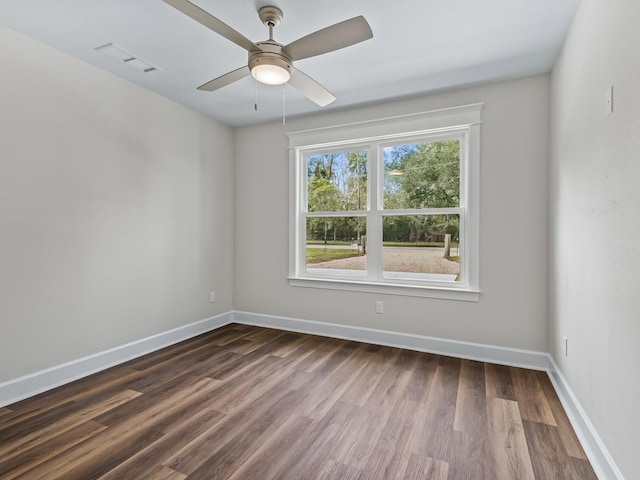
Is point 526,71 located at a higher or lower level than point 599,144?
higher

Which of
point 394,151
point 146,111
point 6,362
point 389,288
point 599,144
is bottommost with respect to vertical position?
point 6,362

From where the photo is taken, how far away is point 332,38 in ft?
5.77

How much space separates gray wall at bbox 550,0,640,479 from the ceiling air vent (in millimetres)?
3055

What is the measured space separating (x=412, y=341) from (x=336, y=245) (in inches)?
53.2

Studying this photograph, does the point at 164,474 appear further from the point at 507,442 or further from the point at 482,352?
the point at 482,352

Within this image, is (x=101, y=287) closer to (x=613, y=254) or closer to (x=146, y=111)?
(x=146, y=111)

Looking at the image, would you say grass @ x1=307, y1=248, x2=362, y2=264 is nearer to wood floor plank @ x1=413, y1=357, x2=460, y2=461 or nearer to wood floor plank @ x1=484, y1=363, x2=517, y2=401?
wood floor plank @ x1=413, y1=357, x2=460, y2=461

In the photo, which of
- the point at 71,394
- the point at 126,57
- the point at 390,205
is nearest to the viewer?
the point at 71,394

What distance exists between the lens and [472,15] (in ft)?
6.89

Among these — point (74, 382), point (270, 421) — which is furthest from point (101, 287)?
point (270, 421)

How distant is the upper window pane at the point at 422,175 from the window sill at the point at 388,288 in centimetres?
85

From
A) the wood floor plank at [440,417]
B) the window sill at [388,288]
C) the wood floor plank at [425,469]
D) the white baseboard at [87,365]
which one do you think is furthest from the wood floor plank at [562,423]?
the white baseboard at [87,365]

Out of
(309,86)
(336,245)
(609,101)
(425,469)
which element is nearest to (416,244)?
(336,245)

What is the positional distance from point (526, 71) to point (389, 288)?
7.59ft
